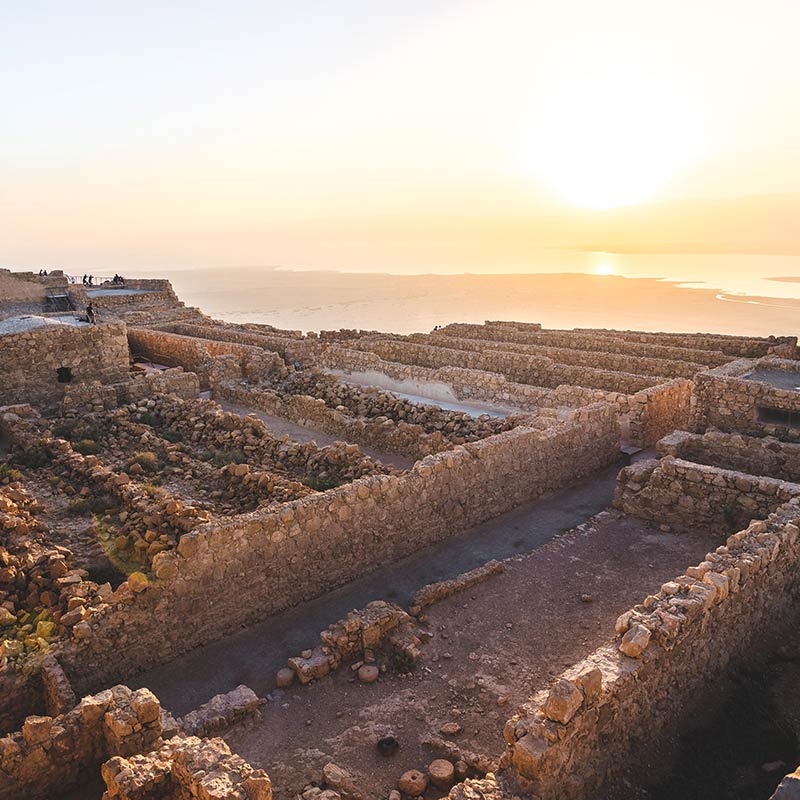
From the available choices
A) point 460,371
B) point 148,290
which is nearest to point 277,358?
point 460,371

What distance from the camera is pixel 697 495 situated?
997 centimetres

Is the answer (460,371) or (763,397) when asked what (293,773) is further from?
(460,371)

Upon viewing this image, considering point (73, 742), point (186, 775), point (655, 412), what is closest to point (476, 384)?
point (655, 412)

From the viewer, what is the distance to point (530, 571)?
886 cm

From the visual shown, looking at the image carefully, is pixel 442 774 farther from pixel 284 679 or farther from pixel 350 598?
pixel 350 598

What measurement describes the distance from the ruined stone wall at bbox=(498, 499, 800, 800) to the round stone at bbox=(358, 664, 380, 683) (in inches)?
76.0

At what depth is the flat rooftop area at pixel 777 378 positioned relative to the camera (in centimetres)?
1292

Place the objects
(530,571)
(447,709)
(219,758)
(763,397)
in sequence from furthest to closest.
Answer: (763,397)
(530,571)
(447,709)
(219,758)

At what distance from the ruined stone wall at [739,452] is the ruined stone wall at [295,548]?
2349 mm

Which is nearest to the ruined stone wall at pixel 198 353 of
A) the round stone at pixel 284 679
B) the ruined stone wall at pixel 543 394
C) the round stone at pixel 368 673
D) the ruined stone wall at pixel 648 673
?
the ruined stone wall at pixel 543 394

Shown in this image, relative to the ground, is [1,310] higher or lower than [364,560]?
higher

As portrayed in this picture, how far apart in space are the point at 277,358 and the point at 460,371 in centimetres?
542

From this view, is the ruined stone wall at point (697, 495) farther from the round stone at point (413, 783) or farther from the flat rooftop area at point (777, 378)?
the round stone at point (413, 783)

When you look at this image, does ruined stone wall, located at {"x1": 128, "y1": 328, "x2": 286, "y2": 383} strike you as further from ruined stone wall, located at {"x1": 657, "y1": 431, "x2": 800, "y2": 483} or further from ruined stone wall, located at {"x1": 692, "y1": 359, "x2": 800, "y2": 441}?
ruined stone wall, located at {"x1": 657, "y1": 431, "x2": 800, "y2": 483}
